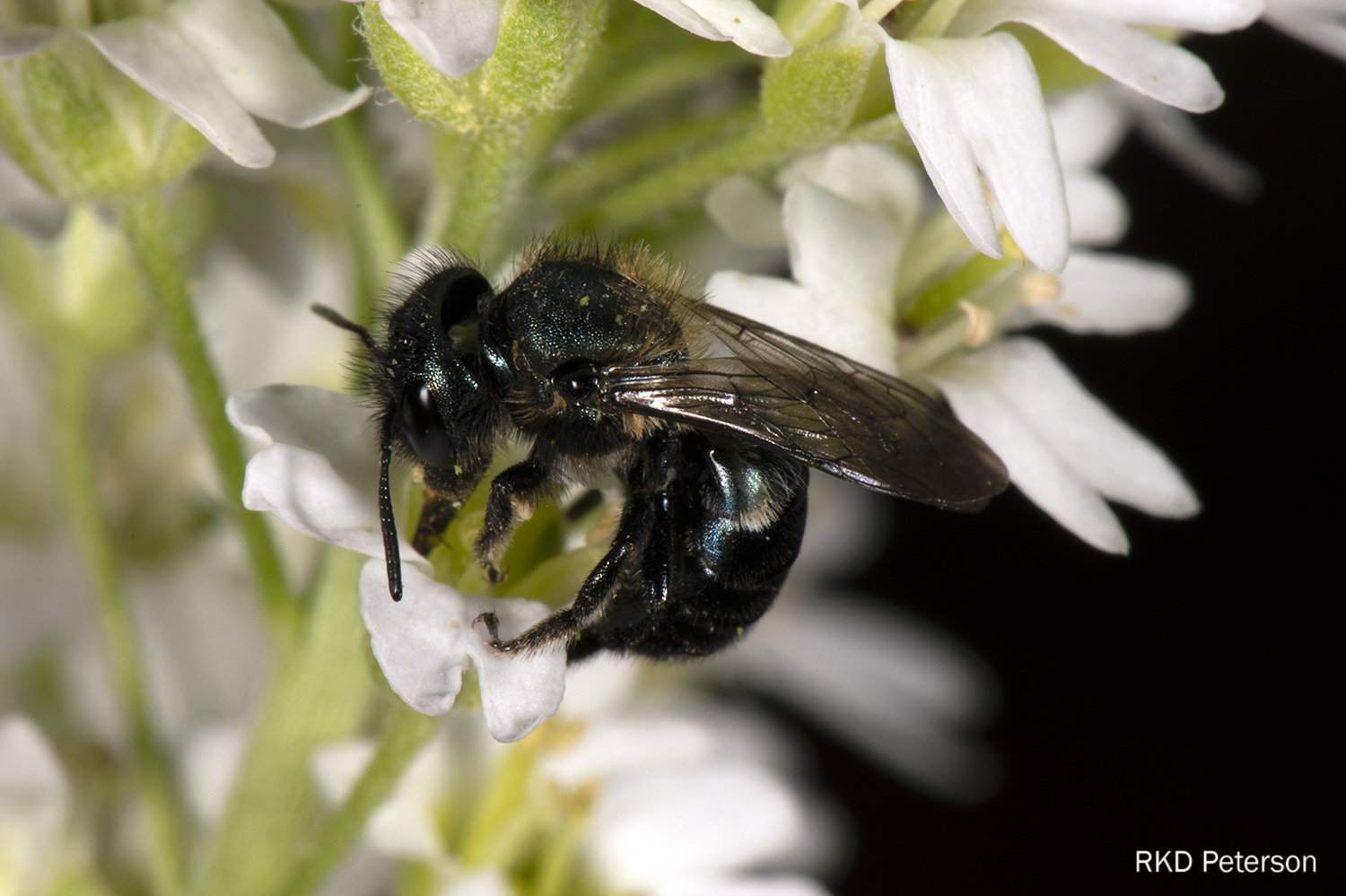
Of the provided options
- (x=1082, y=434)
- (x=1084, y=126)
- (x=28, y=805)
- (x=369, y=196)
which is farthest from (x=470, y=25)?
(x=28, y=805)

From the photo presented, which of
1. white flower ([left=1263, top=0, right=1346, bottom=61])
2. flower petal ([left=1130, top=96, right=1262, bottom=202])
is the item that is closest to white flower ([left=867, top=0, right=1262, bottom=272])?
white flower ([left=1263, top=0, right=1346, bottom=61])

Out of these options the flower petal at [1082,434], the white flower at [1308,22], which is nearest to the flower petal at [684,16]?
the flower petal at [1082,434]

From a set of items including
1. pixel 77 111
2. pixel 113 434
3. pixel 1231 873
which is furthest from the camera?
pixel 1231 873

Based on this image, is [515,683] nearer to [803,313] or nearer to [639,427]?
[639,427]

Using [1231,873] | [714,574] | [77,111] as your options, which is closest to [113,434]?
[77,111]

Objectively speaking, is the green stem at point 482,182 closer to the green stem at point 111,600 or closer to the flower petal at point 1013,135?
the flower petal at point 1013,135

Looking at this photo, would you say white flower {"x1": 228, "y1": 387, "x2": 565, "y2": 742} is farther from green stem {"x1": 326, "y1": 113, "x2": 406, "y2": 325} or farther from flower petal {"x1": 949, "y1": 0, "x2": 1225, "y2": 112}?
flower petal {"x1": 949, "y1": 0, "x2": 1225, "y2": 112}

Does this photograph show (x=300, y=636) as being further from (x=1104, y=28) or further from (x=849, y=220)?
(x=1104, y=28)
